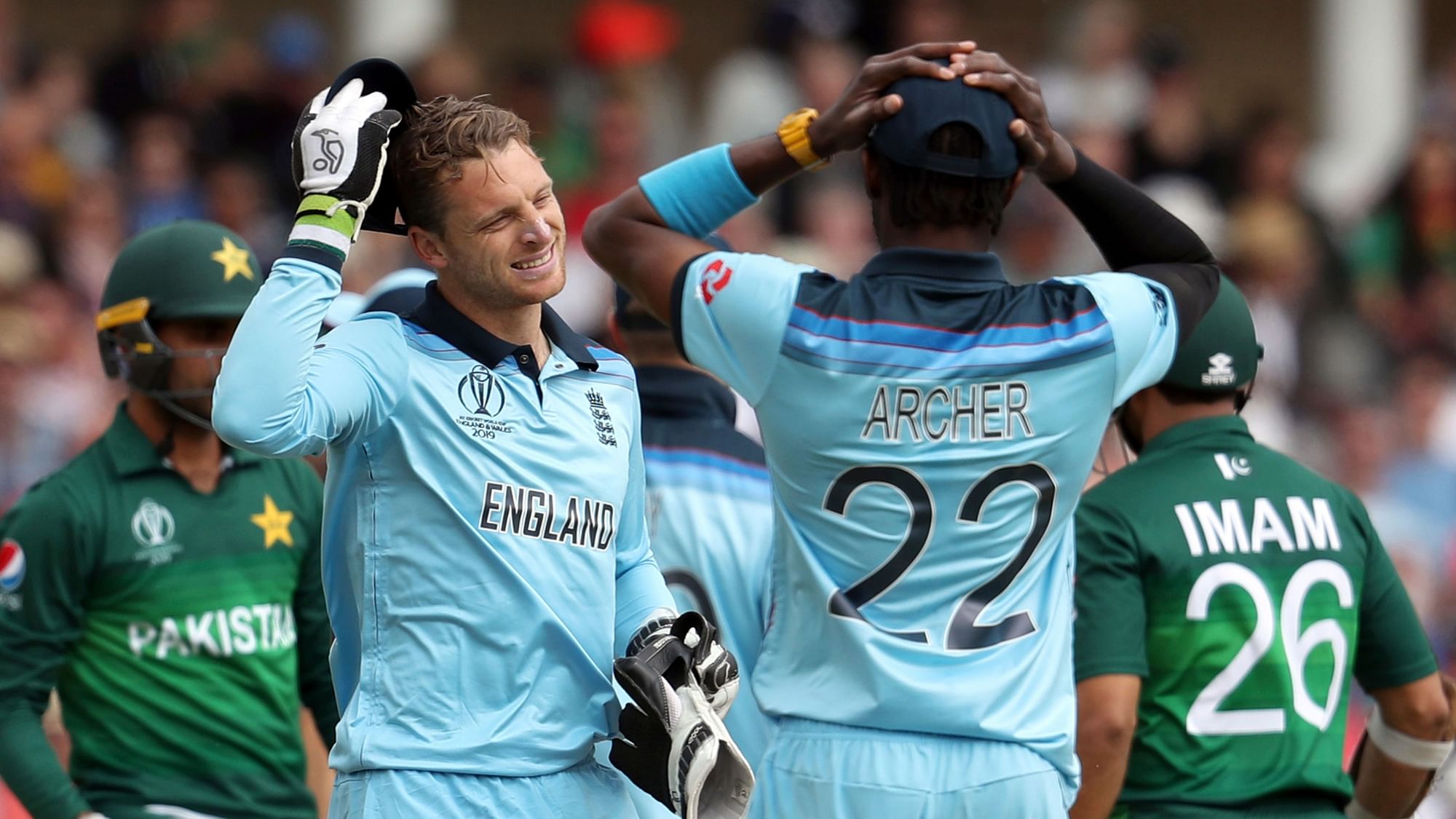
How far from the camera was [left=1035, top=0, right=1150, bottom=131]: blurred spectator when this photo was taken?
1298 cm

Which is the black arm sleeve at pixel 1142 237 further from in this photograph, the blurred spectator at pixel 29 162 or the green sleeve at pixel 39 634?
the blurred spectator at pixel 29 162

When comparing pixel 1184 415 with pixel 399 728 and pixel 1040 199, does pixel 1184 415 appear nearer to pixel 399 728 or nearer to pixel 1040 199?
pixel 399 728

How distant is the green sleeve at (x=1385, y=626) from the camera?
4883 mm

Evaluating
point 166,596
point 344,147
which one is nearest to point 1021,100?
point 344,147

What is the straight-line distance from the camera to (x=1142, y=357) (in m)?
4.11

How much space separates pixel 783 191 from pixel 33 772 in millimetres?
8410

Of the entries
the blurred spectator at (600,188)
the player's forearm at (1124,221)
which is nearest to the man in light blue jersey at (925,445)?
the player's forearm at (1124,221)

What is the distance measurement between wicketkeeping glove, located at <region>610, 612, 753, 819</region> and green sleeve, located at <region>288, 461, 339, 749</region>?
1.55m

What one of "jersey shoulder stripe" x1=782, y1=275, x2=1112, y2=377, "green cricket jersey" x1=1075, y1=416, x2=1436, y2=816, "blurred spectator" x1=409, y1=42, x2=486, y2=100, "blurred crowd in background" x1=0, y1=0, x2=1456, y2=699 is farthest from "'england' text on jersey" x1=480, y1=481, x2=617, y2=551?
"blurred spectator" x1=409, y1=42, x2=486, y2=100

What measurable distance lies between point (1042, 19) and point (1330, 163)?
3434 millimetres

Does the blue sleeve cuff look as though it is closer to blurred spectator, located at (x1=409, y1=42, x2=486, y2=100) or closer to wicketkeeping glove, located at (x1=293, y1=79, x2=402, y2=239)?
wicketkeeping glove, located at (x1=293, y1=79, x2=402, y2=239)

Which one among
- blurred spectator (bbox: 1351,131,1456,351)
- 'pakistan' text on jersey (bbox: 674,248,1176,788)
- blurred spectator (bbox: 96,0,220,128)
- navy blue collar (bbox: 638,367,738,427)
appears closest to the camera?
'pakistan' text on jersey (bbox: 674,248,1176,788)

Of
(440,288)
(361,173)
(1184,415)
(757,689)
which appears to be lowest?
(757,689)

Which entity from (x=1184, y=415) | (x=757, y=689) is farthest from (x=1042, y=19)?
(x=757, y=689)
